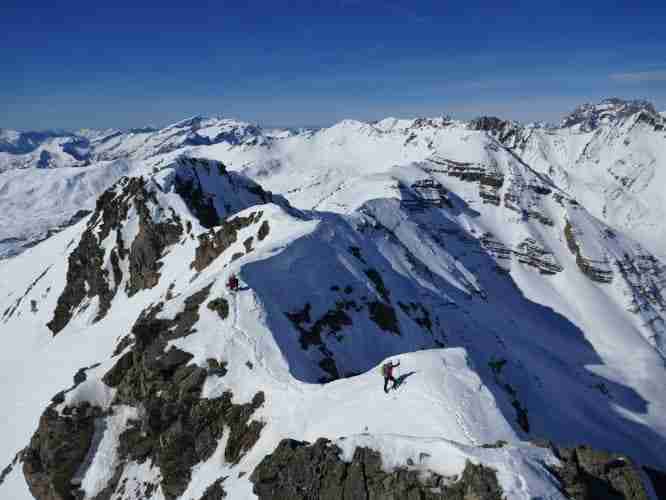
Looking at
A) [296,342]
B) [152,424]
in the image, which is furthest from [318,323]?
[152,424]

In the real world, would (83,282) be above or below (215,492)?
below

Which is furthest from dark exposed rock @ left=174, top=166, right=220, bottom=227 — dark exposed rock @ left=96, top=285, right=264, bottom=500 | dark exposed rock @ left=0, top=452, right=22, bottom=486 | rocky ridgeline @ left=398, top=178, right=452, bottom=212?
rocky ridgeline @ left=398, top=178, right=452, bottom=212

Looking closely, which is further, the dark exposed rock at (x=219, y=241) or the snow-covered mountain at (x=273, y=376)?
the dark exposed rock at (x=219, y=241)

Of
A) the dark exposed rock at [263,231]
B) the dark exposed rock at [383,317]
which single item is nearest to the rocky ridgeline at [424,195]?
the dark exposed rock at [263,231]

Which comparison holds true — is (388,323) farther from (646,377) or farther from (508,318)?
(646,377)

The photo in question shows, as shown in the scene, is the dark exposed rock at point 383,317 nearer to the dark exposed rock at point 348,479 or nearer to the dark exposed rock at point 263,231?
the dark exposed rock at point 263,231

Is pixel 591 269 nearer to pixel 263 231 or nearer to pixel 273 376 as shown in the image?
pixel 263 231
